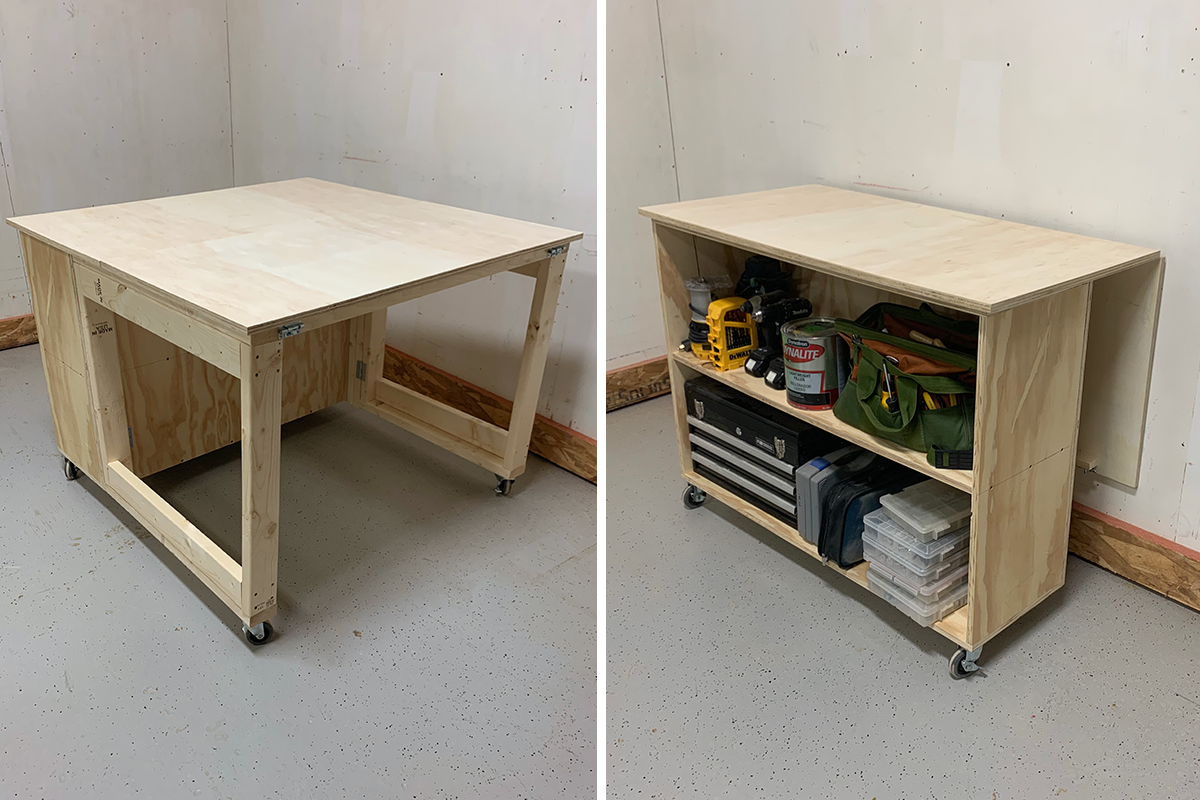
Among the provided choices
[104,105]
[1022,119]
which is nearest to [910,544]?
[1022,119]

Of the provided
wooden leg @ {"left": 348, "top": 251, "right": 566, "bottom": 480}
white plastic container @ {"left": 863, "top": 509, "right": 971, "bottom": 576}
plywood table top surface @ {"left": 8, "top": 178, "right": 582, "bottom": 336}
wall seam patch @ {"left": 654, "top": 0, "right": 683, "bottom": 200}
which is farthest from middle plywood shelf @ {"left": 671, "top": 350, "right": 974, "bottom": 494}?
wall seam patch @ {"left": 654, "top": 0, "right": 683, "bottom": 200}

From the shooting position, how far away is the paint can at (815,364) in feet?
6.31

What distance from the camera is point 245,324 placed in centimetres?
147

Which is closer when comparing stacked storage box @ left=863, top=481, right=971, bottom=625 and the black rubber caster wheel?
stacked storage box @ left=863, top=481, right=971, bottom=625

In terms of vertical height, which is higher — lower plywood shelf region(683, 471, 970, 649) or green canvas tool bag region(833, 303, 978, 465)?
green canvas tool bag region(833, 303, 978, 465)

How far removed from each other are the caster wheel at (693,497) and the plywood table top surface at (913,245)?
76 cm

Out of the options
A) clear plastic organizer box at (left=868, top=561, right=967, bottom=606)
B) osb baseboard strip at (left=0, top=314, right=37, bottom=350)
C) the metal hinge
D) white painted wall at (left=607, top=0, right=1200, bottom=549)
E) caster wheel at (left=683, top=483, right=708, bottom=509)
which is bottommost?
caster wheel at (left=683, top=483, right=708, bottom=509)

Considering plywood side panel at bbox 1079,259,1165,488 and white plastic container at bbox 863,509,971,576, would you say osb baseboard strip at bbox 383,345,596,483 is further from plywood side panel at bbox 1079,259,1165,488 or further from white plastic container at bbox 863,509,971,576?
plywood side panel at bbox 1079,259,1165,488

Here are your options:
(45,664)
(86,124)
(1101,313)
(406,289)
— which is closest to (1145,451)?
(1101,313)

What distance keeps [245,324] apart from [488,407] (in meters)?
1.26

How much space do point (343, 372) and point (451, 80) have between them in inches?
37.9

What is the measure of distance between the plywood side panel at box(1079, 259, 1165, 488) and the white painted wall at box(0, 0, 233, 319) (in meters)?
3.30

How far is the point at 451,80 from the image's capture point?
2.47m

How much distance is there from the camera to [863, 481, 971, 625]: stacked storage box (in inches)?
67.2
